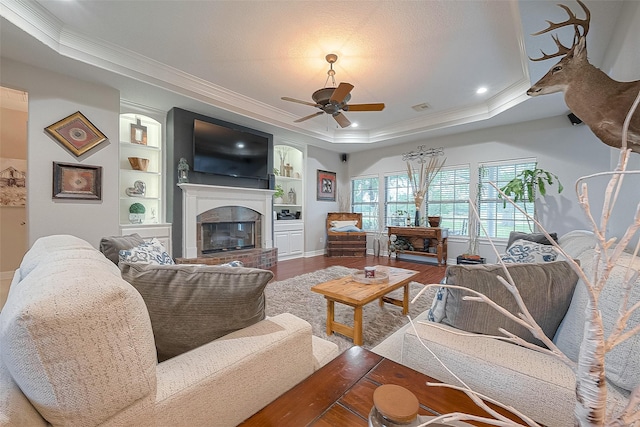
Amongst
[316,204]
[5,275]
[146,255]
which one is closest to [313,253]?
[316,204]

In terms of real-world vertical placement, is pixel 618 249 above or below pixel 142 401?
above

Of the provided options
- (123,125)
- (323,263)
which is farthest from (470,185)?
(123,125)

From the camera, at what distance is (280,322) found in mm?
1026

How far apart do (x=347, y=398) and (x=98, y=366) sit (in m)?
0.61

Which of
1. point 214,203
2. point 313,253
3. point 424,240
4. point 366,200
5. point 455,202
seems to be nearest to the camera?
point 214,203

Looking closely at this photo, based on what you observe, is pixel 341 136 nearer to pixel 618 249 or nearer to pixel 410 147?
pixel 410 147

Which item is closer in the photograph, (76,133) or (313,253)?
(76,133)

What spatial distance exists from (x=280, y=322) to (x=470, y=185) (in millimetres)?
5030

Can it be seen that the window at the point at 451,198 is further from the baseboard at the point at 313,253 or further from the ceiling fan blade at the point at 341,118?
the ceiling fan blade at the point at 341,118

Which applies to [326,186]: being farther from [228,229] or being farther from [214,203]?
[214,203]

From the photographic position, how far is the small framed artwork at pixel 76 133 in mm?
2947

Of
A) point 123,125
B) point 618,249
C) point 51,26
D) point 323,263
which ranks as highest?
point 51,26

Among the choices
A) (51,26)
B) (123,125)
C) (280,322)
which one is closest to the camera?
(280,322)

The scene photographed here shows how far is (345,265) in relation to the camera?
483 cm
